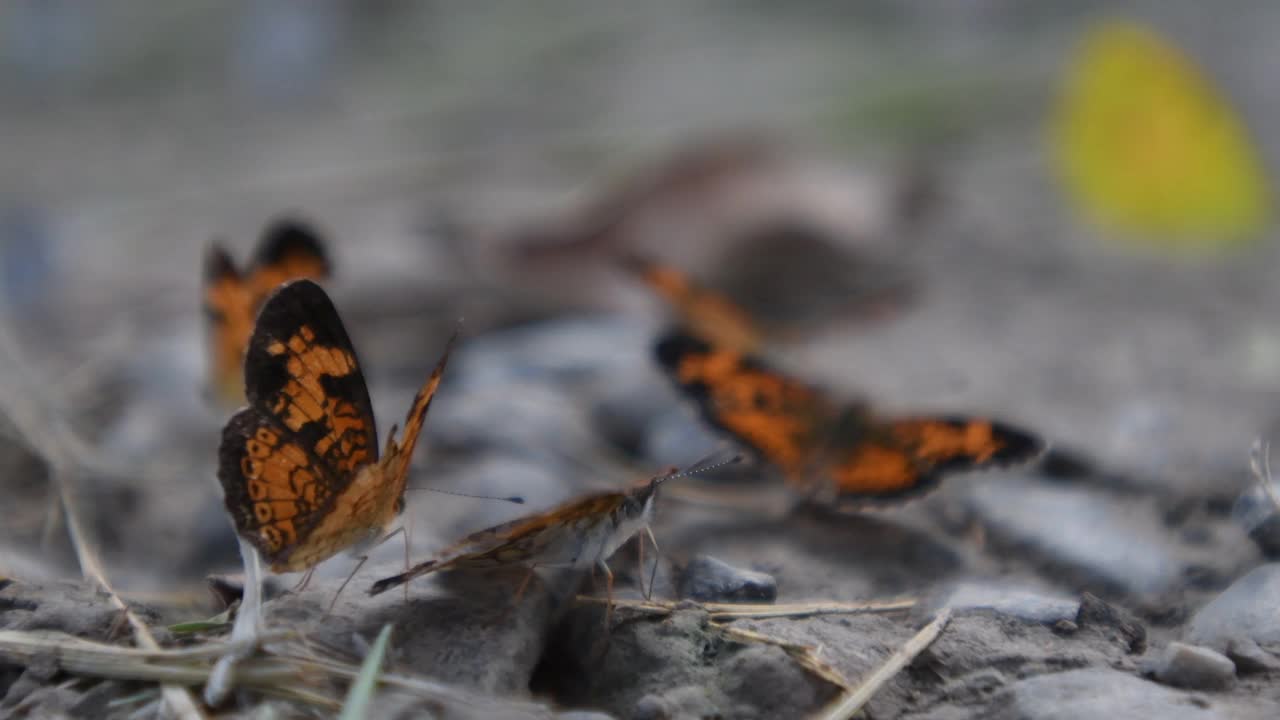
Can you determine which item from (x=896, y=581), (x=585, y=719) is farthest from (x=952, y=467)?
(x=585, y=719)

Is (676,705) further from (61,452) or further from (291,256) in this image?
(61,452)

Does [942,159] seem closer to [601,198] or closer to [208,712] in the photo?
[601,198]

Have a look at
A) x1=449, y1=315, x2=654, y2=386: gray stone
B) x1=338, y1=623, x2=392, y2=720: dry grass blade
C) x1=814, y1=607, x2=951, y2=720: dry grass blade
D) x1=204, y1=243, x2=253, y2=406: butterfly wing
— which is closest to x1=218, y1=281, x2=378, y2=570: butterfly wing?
x1=338, y1=623, x2=392, y2=720: dry grass blade

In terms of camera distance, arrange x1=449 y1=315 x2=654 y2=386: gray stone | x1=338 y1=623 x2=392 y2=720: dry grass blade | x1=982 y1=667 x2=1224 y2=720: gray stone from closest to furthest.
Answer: x1=338 y1=623 x2=392 y2=720: dry grass blade
x1=982 y1=667 x2=1224 y2=720: gray stone
x1=449 y1=315 x2=654 y2=386: gray stone

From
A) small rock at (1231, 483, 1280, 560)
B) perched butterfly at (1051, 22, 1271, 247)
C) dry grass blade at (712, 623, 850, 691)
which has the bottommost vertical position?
dry grass blade at (712, 623, 850, 691)

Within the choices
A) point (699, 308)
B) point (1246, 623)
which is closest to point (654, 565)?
point (1246, 623)

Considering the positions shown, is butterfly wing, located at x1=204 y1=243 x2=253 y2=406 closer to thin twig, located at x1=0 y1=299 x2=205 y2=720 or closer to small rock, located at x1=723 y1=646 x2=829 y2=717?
thin twig, located at x1=0 y1=299 x2=205 y2=720

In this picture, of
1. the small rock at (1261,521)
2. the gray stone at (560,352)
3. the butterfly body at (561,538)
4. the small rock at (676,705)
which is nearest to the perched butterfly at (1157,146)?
the gray stone at (560,352)
